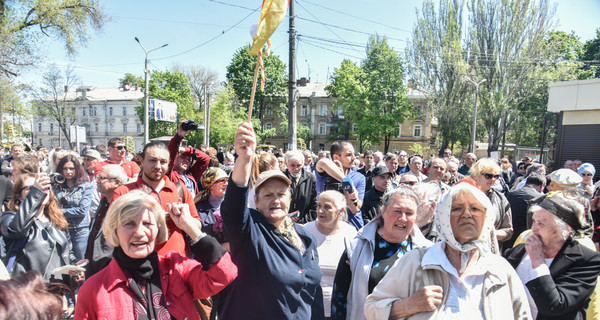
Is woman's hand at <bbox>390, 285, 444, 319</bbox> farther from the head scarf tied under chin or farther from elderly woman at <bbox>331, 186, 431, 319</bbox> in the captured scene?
elderly woman at <bbox>331, 186, 431, 319</bbox>

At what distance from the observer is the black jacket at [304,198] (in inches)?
181

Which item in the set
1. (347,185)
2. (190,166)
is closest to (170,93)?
(190,166)

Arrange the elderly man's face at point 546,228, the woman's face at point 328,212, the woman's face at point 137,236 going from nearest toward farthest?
the woman's face at point 137,236 → the elderly man's face at point 546,228 → the woman's face at point 328,212

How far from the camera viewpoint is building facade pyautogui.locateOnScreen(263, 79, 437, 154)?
155ft

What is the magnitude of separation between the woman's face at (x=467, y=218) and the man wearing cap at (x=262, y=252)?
95cm

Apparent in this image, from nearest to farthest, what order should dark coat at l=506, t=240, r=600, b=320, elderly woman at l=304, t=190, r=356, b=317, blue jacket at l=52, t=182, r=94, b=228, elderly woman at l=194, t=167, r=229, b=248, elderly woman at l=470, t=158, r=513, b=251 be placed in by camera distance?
dark coat at l=506, t=240, r=600, b=320 → elderly woman at l=304, t=190, r=356, b=317 → elderly woman at l=194, t=167, r=229, b=248 → elderly woman at l=470, t=158, r=513, b=251 → blue jacket at l=52, t=182, r=94, b=228

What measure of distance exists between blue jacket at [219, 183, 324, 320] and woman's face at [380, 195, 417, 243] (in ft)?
2.50

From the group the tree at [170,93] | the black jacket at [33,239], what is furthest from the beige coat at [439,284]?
the tree at [170,93]

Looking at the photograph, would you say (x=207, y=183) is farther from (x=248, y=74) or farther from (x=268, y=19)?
(x=248, y=74)

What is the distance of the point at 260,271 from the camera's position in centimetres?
207

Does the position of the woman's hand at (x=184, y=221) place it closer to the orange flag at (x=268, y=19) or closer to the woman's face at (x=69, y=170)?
the orange flag at (x=268, y=19)

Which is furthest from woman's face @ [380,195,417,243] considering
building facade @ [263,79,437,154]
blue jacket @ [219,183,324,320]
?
building facade @ [263,79,437,154]

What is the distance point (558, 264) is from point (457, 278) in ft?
3.68

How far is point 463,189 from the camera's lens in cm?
215
